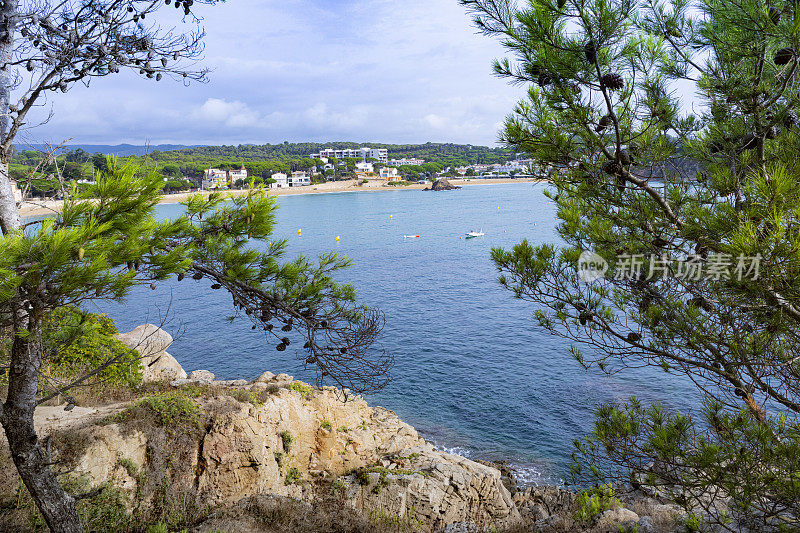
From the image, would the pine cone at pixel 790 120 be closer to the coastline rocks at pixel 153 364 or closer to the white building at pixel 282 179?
the coastline rocks at pixel 153 364

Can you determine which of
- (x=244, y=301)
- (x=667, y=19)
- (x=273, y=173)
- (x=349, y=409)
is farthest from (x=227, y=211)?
(x=273, y=173)

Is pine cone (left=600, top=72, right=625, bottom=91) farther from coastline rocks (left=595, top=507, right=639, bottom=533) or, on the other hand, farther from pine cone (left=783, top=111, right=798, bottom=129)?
coastline rocks (left=595, top=507, right=639, bottom=533)

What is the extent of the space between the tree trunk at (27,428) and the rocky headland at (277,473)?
1.51 metres

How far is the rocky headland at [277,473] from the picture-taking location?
5871 millimetres

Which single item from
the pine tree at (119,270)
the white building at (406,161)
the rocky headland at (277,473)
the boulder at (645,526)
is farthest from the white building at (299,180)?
the boulder at (645,526)

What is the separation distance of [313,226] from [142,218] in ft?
142

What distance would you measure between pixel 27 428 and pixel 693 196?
542cm

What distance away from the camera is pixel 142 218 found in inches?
132

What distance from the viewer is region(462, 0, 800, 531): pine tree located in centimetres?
270

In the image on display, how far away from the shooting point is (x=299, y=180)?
9150cm

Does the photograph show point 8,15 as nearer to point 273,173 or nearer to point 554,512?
point 554,512

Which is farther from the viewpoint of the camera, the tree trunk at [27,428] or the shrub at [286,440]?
the shrub at [286,440]

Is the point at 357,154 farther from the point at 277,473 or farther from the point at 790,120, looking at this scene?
the point at 790,120

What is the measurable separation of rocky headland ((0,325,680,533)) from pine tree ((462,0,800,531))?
2.63 m
